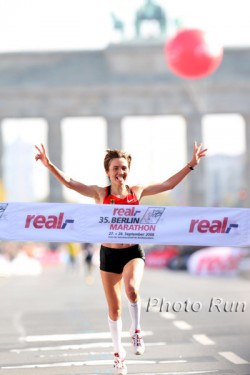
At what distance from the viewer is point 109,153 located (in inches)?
411

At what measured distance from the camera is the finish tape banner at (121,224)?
10.7 metres

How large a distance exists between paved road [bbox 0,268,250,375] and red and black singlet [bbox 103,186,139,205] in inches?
57.9

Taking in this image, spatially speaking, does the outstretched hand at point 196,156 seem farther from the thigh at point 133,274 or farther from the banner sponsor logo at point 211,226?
the thigh at point 133,274

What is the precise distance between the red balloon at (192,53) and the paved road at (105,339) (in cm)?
407

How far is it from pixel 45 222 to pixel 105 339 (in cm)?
405

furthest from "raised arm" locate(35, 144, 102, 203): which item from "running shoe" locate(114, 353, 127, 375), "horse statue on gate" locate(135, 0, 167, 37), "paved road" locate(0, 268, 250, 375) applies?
"horse statue on gate" locate(135, 0, 167, 37)

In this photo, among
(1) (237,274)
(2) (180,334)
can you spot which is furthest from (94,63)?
(2) (180,334)

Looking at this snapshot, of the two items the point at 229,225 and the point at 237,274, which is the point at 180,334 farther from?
the point at 237,274

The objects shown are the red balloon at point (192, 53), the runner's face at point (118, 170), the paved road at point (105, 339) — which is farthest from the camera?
the red balloon at point (192, 53)

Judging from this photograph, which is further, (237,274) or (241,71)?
(241,71)

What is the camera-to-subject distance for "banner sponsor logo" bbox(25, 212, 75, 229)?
35.3 feet

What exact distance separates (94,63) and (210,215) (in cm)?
8265

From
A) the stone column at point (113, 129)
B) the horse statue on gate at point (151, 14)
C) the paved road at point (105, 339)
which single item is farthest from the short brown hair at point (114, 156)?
the horse statue on gate at point (151, 14)

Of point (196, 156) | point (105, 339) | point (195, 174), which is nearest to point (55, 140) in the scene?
point (195, 174)
